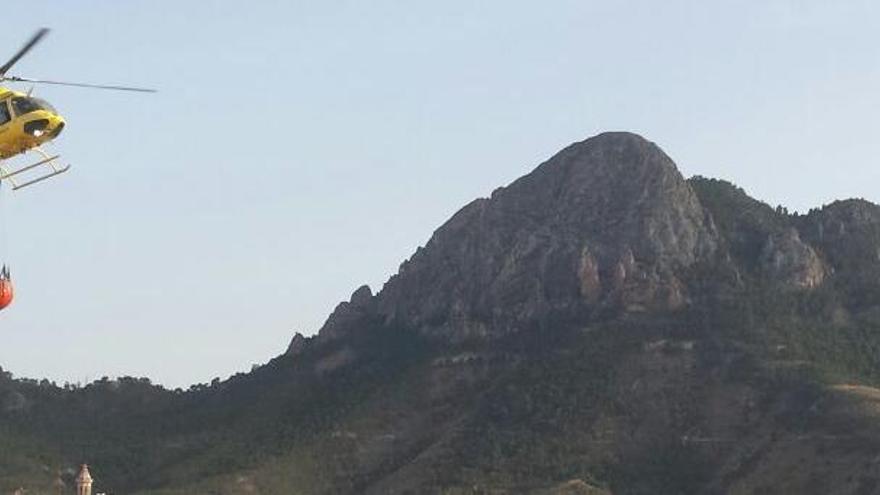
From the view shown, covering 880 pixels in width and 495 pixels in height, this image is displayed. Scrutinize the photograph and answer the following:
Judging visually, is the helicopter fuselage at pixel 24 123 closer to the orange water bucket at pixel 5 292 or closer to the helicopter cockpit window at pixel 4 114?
the helicopter cockpit window at pixel 4 114

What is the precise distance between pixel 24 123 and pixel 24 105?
91 centimetres

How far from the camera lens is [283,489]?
19575 cm

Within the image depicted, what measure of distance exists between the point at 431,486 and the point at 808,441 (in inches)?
1795

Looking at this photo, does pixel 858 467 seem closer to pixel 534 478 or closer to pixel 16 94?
pixel 534 478

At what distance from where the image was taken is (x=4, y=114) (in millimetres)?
56219

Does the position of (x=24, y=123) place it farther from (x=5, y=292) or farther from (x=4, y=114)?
(x=5, y=292)

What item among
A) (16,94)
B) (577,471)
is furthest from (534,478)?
(16,94)

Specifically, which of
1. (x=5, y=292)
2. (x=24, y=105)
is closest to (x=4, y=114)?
(x=24, y=105)

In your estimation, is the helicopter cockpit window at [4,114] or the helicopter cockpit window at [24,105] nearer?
the helicopter cockpit window at [4,114]

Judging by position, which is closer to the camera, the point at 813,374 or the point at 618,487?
the point at 618,487

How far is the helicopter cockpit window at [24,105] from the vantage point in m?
56.2

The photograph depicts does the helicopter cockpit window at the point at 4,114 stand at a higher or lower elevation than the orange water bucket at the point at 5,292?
higher

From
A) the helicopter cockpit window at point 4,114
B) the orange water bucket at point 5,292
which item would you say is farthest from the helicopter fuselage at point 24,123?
the orange water bucket at point 5,292

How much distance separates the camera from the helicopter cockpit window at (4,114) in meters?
56.1
